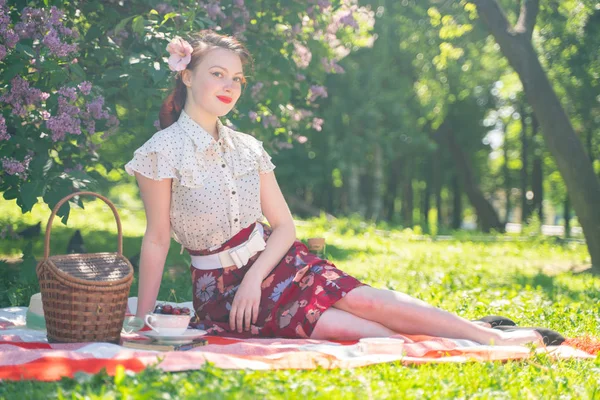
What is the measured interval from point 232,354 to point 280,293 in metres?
0.67

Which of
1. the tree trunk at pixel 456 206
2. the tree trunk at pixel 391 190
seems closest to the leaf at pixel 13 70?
the tree trunk at pixel 456 206

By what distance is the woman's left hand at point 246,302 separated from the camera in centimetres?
395

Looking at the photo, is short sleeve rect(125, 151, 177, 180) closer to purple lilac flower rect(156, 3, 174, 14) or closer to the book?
the book

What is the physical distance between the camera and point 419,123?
23391 mm

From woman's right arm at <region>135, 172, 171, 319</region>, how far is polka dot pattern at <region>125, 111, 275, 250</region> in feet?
0.19

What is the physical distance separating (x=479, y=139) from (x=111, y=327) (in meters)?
23.9

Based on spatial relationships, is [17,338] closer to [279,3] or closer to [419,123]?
[279,3]

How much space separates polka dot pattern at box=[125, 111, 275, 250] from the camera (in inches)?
158

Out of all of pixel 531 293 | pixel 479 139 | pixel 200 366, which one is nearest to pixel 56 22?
pixel 200 366

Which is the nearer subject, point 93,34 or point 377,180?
point 93,34

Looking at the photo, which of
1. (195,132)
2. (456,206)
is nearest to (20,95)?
(195,132)

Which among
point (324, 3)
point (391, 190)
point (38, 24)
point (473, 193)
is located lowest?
point (473, 193)

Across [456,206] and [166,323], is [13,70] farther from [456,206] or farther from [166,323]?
[456,206]

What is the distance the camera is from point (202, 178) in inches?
162
